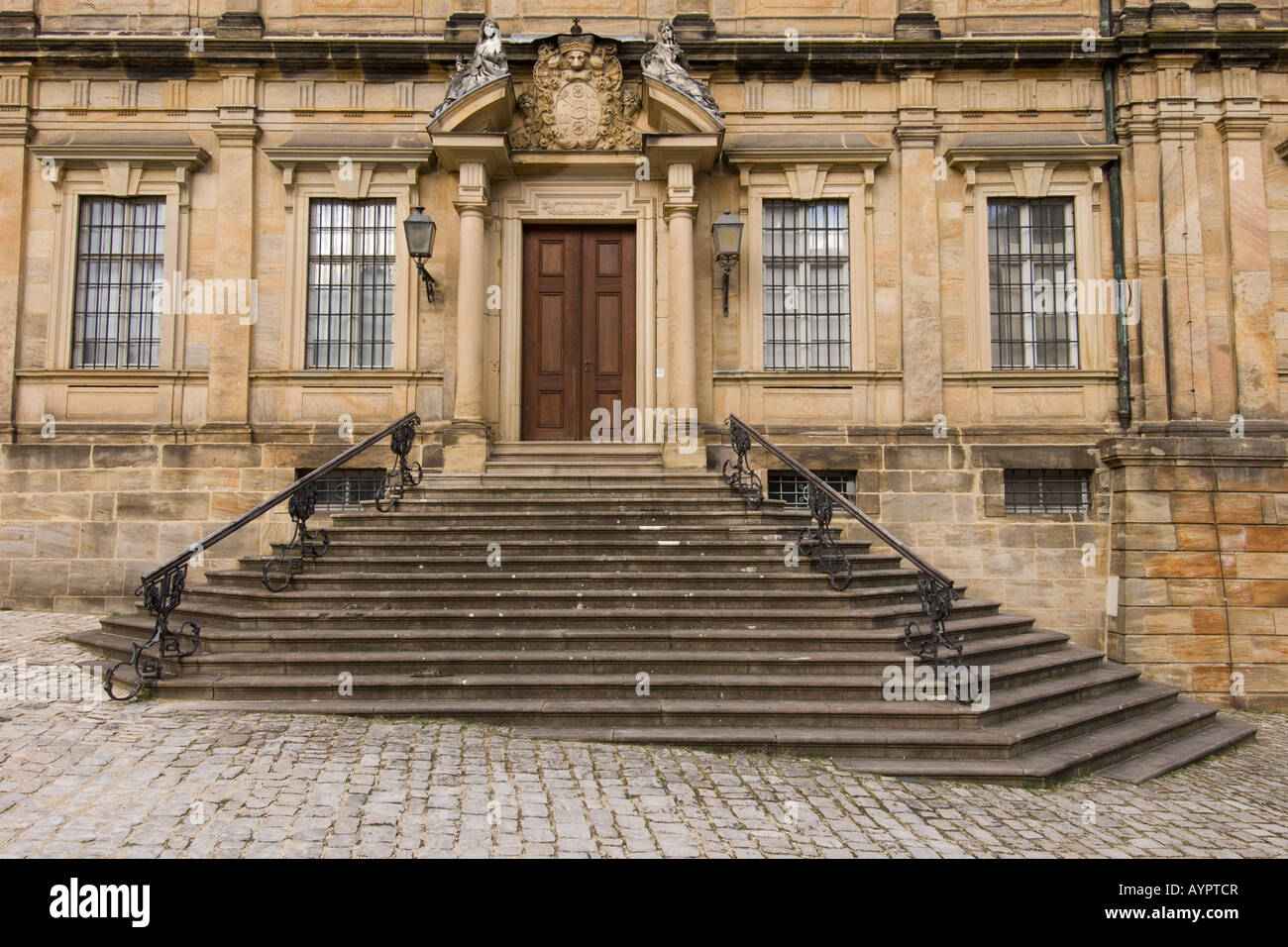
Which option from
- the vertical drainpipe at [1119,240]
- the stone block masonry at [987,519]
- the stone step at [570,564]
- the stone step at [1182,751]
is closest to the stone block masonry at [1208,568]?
the stone block masonry at [987,519]

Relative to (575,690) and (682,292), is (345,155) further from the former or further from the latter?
(575,690)

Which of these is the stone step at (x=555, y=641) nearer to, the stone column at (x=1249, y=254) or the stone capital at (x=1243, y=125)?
the stone column at (x=1249, y=254)

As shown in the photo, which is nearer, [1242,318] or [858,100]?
[1242,318]

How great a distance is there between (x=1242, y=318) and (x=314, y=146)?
1242 centimetres

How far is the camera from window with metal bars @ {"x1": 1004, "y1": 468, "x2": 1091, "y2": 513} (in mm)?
12094

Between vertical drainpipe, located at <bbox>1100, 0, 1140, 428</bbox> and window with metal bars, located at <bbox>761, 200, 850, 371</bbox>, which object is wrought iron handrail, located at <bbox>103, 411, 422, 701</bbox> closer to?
window with metal bars, located at <bbox>761, 200, 850, 371</bbox>

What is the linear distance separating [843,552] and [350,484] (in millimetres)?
6699

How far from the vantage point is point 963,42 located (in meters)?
12.3

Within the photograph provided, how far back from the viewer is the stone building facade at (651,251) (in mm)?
11844

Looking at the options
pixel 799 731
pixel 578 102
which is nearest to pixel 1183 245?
pixel 578 102

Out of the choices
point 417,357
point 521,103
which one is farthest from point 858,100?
point 417,357

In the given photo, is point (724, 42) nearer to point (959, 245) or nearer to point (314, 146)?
point (959, 245)

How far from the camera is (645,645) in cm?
801

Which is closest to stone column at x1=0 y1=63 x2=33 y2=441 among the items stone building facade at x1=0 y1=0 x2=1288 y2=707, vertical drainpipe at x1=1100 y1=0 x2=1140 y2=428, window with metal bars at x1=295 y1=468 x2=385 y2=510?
stone building facade at x1=0 y1=0 x2=1288 y2=707
